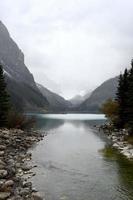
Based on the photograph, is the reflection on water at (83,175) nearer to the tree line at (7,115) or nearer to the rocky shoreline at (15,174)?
the rocky shoreline at (15,174)

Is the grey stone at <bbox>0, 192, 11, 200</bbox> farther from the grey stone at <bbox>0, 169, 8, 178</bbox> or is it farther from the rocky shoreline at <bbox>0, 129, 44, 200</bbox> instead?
the grey stone at <bbox>0, 169, 8, 178</bbox>

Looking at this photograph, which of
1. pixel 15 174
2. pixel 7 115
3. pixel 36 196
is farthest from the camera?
pixel 7 115

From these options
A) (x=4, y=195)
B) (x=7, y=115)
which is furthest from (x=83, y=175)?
(x=7, y=115)

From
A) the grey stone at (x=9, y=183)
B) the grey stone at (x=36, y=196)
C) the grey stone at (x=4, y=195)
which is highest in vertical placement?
the grey stone at (x=9, y=183)

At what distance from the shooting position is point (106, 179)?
27.4 metres

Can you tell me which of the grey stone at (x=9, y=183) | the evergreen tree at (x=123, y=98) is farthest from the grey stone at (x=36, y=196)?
the evergreen tree at (x=123, y=98)

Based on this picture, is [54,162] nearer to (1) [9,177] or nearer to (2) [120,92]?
(1) [9,177]

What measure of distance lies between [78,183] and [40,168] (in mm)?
6779

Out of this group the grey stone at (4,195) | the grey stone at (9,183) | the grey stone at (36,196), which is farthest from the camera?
the grey stone at (9,183)

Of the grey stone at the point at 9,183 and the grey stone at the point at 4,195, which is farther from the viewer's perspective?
the grey stone at the point at 9,183

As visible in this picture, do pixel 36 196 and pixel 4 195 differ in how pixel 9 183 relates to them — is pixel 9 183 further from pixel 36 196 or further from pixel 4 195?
pixel 36 196

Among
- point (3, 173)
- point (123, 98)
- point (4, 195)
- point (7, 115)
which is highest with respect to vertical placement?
point (123, 98)

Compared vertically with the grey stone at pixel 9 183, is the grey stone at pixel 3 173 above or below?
above

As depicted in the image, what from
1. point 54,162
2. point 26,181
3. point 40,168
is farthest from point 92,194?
point 54,162
